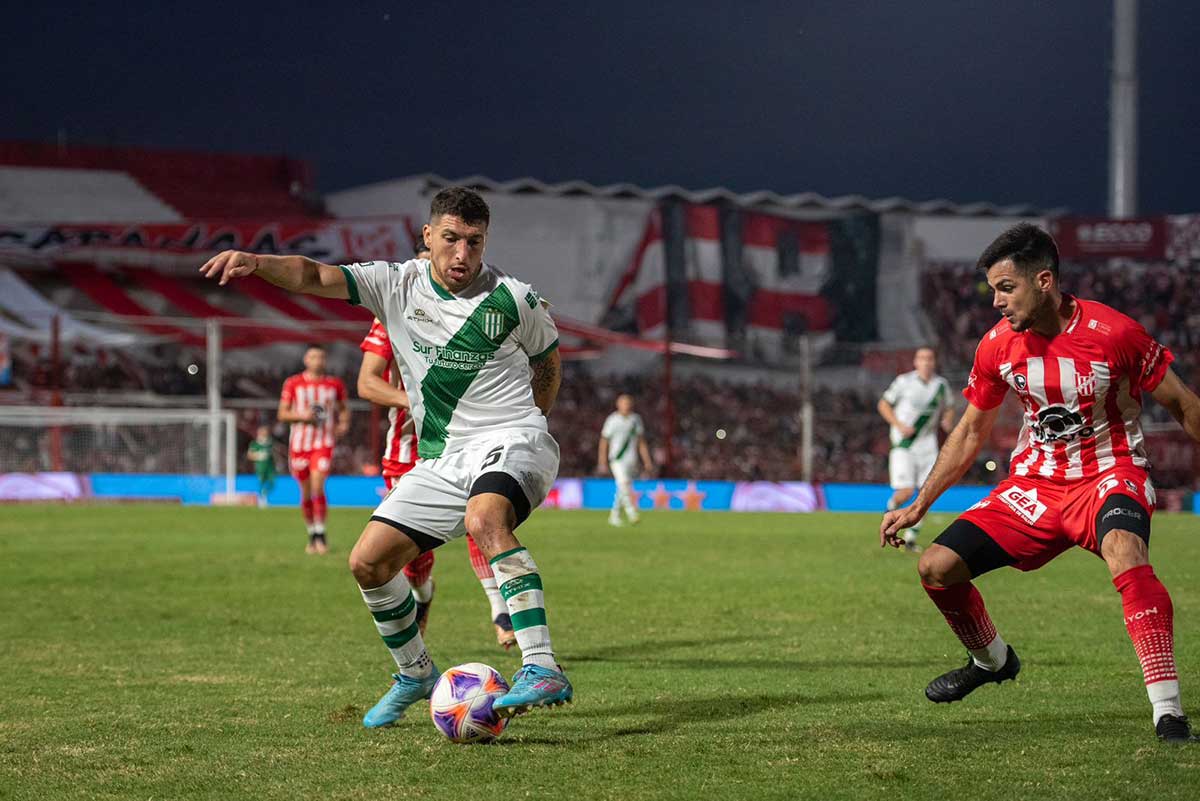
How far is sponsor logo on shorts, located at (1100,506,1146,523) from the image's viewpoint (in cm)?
571

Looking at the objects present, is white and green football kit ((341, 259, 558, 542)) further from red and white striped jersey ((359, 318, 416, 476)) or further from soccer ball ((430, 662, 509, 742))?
red and white striped jersey ((359, 318, 416, 476))

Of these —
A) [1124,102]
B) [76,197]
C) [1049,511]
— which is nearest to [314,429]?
[1049,511]

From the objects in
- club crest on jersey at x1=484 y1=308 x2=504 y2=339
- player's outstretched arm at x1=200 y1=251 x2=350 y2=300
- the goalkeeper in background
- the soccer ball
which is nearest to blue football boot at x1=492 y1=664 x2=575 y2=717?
the soccer ball

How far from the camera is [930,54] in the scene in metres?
70.9

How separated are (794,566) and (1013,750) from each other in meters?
9.53

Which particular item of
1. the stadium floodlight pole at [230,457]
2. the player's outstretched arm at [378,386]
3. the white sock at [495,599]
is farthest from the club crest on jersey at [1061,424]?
the stadium floodlight pole at [230,457]

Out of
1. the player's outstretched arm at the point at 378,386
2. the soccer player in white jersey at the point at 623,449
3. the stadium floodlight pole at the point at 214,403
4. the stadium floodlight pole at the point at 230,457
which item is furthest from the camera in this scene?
the stadium floodlight pole at the point at 230,457

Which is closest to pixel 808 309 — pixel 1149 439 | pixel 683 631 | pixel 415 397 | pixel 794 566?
pixel 1149 439

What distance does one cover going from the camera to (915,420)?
712 inches

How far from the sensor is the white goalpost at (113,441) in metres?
29.4

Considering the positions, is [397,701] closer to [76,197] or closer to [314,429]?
[314,429]

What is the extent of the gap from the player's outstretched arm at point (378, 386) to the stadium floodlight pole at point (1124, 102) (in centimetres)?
3284

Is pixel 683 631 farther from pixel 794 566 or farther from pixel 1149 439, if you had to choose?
pixel 1149 439

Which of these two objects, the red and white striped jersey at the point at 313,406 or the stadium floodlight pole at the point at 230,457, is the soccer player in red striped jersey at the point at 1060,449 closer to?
the red and white striped jersey at the point at 313,406
